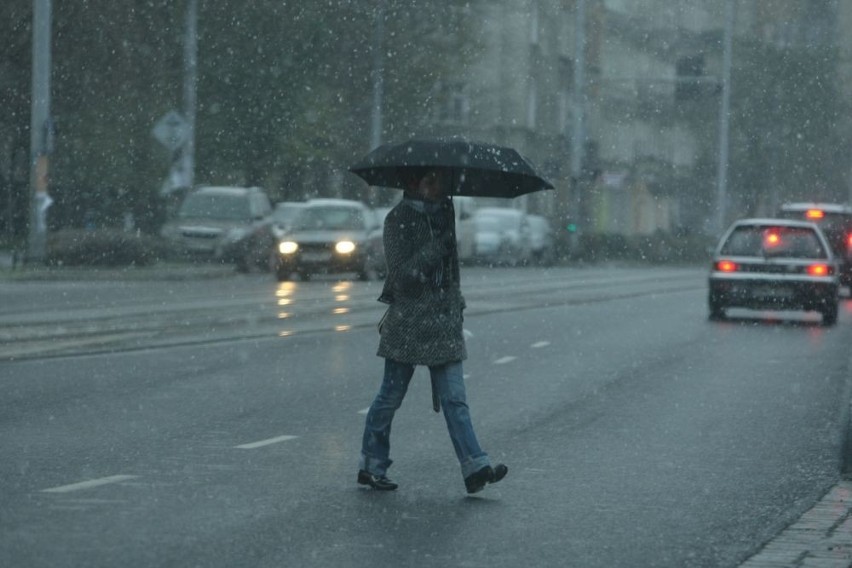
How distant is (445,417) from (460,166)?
3.85 feet

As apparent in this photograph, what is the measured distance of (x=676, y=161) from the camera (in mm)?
82438

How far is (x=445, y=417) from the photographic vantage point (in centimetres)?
905

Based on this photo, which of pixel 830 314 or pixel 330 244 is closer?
pixel 830 314

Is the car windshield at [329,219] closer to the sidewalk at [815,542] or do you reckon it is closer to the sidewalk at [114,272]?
the sidewalk at [114,272]

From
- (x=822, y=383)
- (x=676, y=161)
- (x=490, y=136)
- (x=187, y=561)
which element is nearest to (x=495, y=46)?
(x=490, y=136)

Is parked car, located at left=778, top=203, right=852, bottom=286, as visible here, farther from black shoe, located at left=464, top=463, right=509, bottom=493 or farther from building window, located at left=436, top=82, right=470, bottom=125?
building window, located at left=436, top=82, right=470, bottom=125

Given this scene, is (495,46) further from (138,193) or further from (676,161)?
(138,193)

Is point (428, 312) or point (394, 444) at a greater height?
point (428, 312)

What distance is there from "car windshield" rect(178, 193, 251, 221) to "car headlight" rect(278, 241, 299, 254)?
3.41m

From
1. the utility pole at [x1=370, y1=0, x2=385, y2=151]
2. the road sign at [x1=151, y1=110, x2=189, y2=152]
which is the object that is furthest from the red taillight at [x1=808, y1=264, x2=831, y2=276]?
the utility pole at [x1=370, y1=0, x2=385, y2=151]

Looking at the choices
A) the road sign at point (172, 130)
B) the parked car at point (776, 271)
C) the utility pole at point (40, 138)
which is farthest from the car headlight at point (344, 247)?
the parked car at point (776, 271)

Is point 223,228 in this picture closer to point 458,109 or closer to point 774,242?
point 774,242

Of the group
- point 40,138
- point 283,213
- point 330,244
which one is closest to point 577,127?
point 283,213

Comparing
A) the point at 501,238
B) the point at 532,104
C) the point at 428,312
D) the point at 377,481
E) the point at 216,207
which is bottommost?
the point at 501,238
